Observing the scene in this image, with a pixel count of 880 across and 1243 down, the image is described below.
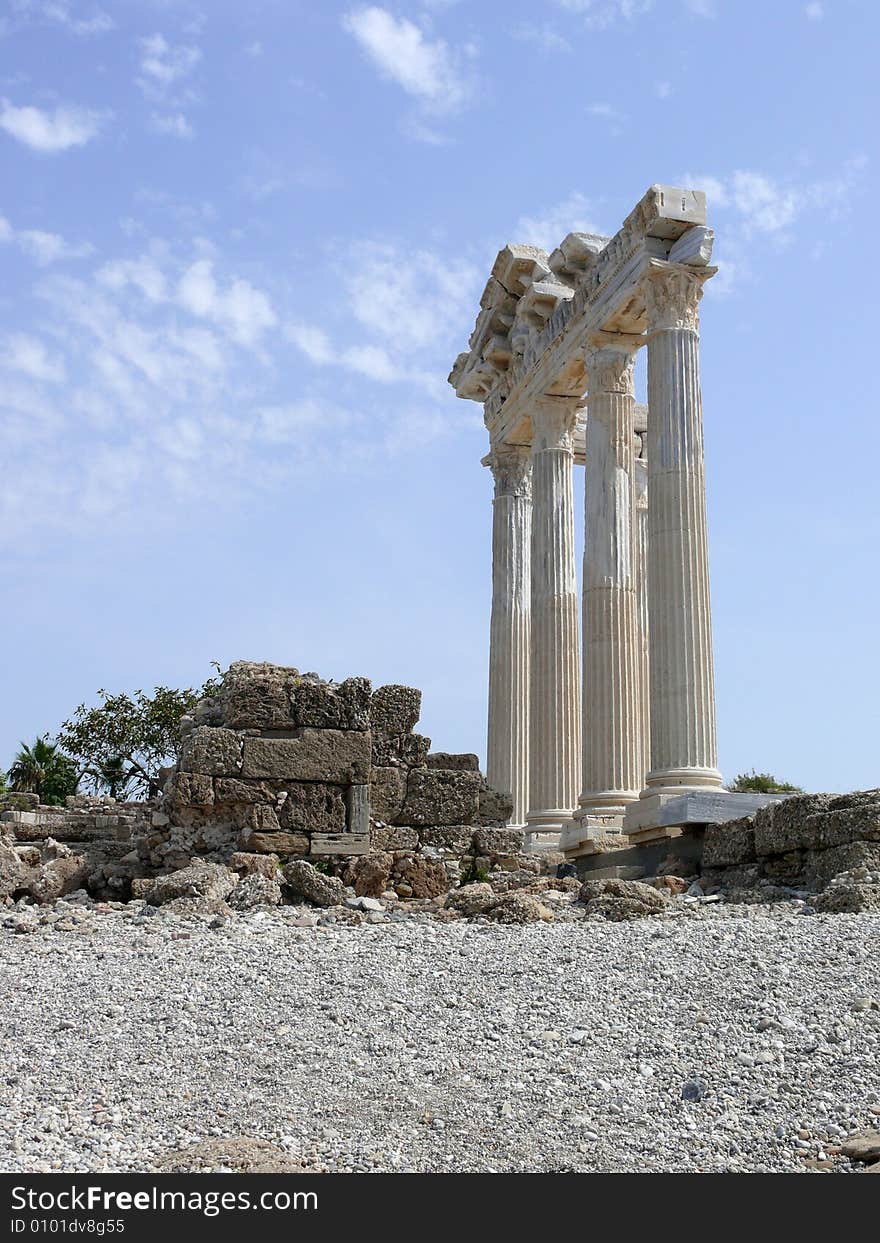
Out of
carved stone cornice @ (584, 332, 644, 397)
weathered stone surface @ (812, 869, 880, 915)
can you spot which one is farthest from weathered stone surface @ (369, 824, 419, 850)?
carved stone cornice @ (584, 332, 644, 397)

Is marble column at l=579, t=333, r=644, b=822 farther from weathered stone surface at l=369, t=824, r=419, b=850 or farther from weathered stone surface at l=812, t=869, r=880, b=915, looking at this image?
weathered stone surface at l=812, t=869, r=880, b=915

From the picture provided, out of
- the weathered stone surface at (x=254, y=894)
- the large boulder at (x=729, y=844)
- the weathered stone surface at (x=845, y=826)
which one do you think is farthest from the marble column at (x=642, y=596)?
the weathered stone surface at (x=254, y=894)

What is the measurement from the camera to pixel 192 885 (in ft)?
44.6

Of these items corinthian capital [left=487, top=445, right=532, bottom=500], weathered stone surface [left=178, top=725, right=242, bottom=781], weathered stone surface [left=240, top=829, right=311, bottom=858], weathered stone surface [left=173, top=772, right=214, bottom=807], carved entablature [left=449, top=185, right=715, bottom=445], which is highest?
carved entablature [left=449, top=185, right=715, bottom=445]

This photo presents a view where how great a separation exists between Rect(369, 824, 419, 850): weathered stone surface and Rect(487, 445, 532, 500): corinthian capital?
49.0 feet

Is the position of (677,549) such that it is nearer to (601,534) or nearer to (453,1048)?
(601,534)

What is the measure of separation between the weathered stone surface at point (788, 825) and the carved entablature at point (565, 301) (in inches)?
391

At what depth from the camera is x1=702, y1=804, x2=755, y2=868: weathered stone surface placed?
16.7 meters

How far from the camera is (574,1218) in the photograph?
17.9 ft

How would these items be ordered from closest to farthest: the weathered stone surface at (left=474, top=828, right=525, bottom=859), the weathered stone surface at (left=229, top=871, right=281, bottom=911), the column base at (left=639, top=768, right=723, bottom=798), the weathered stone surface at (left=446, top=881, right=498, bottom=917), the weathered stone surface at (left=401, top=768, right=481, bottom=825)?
1. the weathered stone surface at (left=446, top=881, right=498, bottom=917)
2. the weathered stone surface at (left=229, top=871, right=281, bottom=911)
3. the weathered stone surface at (left=401, top=768, right=481, bottom=825)
4. the weathered stone surface at (left=474, top=828, right=525, bottom=859)
5. the column base at (left=639, top=768, right=723, bottom=798)

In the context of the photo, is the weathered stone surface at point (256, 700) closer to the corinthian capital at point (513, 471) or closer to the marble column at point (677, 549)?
the marble column at point (677, 549)

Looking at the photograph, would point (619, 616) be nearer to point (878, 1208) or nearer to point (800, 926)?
point (800, 926)

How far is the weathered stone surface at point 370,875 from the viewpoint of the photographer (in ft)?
48.6

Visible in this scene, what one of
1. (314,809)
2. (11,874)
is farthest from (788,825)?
(11,874)
